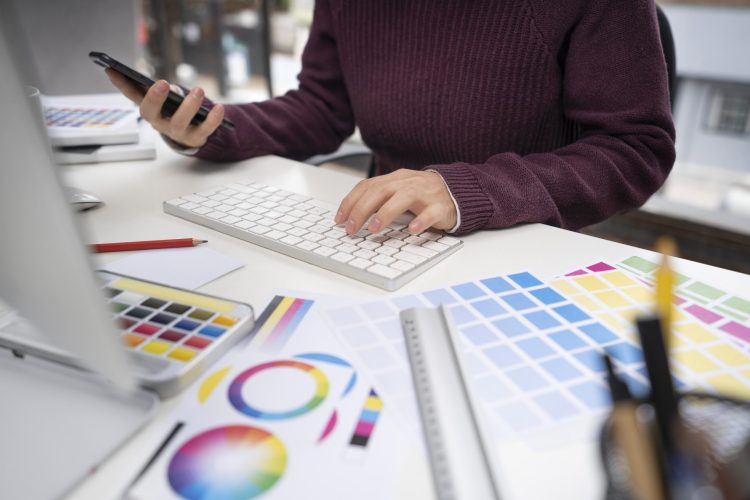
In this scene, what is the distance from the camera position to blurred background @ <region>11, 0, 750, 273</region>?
1.07 m

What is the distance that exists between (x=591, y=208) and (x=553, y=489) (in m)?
0.49

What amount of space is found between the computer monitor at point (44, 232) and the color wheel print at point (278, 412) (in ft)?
0.45

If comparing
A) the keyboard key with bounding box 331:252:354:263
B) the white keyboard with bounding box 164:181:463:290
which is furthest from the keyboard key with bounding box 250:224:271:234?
the keyboard key with bounding box 331:252:354:263

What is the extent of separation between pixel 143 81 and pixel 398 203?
412 millimetres

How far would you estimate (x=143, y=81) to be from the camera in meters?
0.74

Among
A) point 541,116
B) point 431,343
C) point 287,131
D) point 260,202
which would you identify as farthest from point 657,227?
point 431,343

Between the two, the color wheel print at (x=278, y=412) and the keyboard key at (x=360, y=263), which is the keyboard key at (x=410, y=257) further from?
the color wheel print at (x=278, y=412)

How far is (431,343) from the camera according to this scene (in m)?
0.42

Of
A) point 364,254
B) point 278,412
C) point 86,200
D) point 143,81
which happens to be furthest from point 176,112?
point 278,412

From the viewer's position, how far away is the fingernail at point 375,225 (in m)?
0.58

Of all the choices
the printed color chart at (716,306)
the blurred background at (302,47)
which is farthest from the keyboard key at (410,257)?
the blurred background at (302,47)

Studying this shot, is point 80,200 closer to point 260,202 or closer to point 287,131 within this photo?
point 260,202

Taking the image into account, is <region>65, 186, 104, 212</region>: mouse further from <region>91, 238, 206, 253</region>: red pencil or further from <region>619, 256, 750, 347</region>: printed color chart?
<region>619, 256, 750, 347</region>: printed color chart

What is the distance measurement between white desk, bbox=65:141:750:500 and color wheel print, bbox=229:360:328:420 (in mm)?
45
